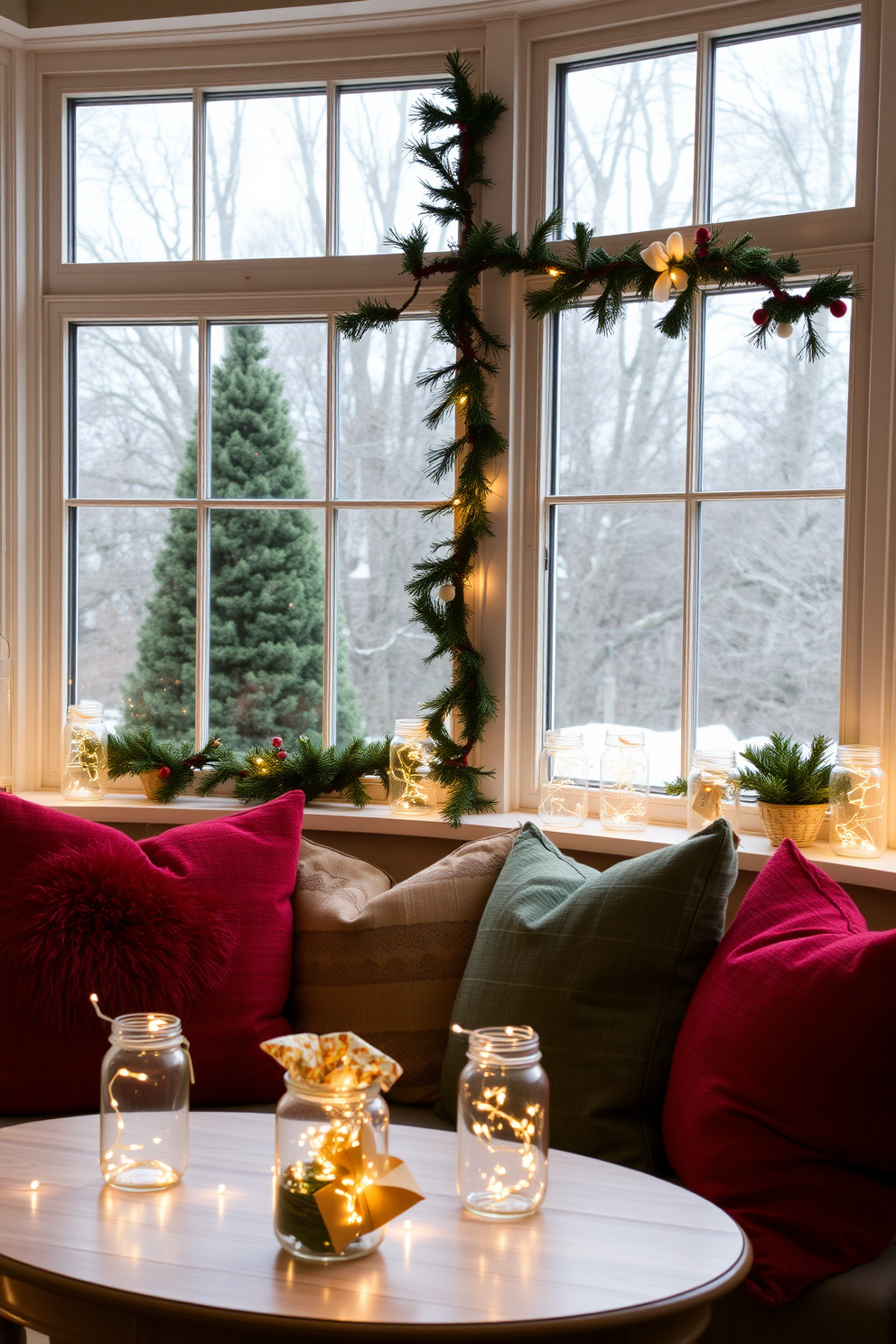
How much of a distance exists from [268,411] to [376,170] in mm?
625

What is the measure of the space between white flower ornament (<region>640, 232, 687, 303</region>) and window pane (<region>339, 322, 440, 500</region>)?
589 mm

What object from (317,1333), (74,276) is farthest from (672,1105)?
(74,276)

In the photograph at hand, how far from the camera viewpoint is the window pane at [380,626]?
2734mm

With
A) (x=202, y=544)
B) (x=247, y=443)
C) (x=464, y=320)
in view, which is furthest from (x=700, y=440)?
(x=202, y=544)

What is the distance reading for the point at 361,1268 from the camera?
1.14 metres

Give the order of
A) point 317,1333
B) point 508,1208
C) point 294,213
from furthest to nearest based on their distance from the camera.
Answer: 1. point 294,213
2. point 508,1208
3. point 317,1333

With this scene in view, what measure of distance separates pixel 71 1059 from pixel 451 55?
86.6 inches

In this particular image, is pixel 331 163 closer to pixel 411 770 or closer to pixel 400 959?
pixel 411 770

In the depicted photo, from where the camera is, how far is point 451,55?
8.23 ft

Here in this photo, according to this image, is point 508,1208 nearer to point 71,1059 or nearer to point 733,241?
point 71,1059

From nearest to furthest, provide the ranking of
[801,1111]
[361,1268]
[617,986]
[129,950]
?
[361,1268] < [801,1111] < [617,986] < [129,950]

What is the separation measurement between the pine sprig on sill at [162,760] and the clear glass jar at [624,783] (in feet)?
3.05

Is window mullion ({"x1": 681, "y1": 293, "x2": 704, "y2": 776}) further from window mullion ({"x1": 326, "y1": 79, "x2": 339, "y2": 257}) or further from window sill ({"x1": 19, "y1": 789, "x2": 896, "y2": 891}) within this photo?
window mullion ({"x1": 326, "y1": 79, "x2": 339, "y2": 257})

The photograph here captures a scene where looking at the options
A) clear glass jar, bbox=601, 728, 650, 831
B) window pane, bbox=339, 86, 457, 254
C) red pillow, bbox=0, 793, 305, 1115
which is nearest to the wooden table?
red pillow, bbox=0, 793, 305, 1115
